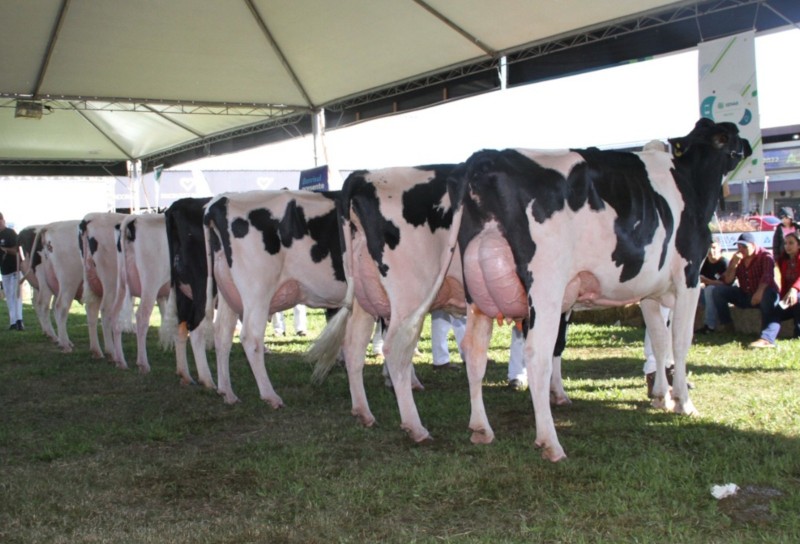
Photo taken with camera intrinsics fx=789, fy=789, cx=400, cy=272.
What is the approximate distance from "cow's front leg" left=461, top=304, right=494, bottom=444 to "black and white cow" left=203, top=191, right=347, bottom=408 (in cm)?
207

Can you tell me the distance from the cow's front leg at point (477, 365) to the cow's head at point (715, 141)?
2.26 m

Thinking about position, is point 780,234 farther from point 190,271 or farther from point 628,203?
point 190,271

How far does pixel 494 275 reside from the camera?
5129 mm

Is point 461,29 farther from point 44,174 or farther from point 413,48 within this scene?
point 44,174

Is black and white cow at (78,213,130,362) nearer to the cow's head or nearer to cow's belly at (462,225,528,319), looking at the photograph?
cow's belly at (462,225,528,319)

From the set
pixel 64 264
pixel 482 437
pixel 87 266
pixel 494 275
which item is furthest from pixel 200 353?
pixel 64 264

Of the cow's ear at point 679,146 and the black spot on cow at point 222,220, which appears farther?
the black spot on cow at point 222,220

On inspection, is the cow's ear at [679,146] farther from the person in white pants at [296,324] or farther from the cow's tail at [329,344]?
the person in white pants at [296,324]

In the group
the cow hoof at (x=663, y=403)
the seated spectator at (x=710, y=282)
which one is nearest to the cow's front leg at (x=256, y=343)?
the cow hoof at (x=663, y=403)

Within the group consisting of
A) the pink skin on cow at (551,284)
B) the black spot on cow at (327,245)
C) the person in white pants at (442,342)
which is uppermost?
the black spot on cow at (327,245)

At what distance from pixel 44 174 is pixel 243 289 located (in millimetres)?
18775

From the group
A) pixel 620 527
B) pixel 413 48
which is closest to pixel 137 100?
pixel 413 48

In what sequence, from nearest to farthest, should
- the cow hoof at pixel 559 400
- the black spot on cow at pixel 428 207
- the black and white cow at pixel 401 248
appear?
the black and white cow at pixel 401 248, the black spot on cow at pixel 428 207, the cow hoof at pixel 559 400

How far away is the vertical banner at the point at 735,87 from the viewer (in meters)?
9.48
